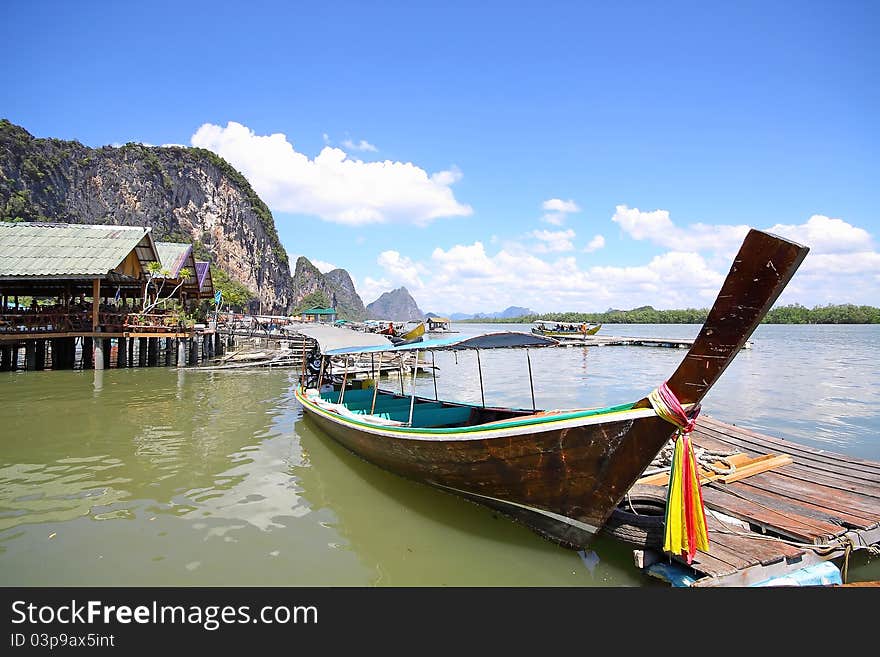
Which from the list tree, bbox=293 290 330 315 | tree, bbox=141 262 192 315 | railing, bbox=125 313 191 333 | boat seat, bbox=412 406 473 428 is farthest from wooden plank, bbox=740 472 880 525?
tree, bbox=293 290 330 315

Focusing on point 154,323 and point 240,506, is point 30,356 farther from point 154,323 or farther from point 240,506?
point 240,506

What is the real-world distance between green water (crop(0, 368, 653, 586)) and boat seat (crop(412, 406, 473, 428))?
1.24 metres

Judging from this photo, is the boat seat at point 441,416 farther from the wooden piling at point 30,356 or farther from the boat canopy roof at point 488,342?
the wooden piling at point 30,356

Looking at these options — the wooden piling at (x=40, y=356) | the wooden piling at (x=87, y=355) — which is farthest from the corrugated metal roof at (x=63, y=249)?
the wooden piling at (x=40, y=356)

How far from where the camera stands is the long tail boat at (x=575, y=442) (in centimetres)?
330

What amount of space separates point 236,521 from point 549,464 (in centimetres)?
393

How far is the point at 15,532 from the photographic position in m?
5.27

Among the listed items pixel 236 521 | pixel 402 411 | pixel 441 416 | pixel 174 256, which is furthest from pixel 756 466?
pixel 174 256

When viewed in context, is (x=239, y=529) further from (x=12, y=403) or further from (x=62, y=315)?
(x=62, y=315)

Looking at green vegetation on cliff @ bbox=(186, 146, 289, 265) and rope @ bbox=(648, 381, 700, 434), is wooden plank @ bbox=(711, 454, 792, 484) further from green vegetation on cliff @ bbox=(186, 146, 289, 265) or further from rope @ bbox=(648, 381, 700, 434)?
green vegetation on cliff @ bbox=(186, 146, 289, 265)

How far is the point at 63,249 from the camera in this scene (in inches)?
739

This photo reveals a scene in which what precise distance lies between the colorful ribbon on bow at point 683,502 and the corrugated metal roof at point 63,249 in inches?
→ 805
